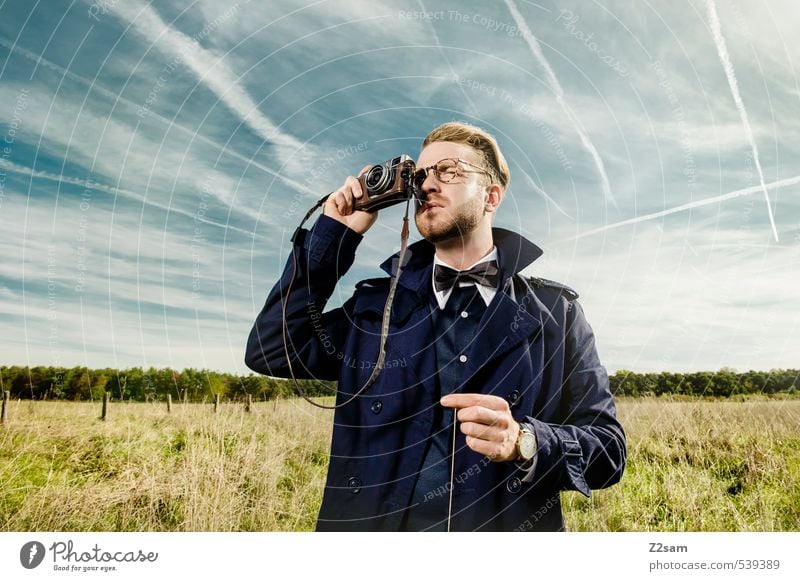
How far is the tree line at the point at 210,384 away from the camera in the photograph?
2.71m

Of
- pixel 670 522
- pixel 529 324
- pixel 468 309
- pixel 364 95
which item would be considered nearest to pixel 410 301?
pixel 468 309

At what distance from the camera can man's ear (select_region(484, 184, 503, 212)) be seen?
2.55m

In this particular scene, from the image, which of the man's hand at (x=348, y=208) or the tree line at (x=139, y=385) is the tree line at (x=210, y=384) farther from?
the man's hand at (x=348, y=208)

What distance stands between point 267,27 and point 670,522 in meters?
3.05

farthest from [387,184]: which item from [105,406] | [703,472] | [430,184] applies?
[703,472]

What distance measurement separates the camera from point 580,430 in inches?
Answer: 84.2

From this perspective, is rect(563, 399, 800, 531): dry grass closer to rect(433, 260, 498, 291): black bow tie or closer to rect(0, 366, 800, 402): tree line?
rect(0, 366, 800, 402): tree line

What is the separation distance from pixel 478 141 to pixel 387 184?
1.93 ft

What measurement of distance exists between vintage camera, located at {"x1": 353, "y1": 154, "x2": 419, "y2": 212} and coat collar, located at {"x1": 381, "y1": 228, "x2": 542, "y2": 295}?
26 cm

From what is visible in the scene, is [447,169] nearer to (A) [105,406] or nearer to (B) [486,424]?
(B) [486,424]

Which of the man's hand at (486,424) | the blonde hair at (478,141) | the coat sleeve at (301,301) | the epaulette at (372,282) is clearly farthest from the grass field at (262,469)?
the blonde hair at (478,141)

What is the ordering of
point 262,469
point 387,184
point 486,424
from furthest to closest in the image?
point 262,469, point 387,184, point 486,424

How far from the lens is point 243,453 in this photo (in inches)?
113
